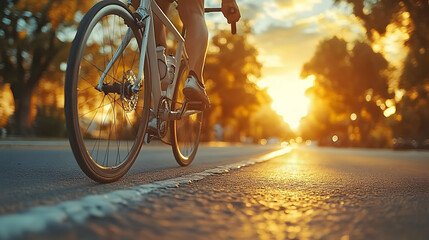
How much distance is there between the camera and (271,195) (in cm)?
242

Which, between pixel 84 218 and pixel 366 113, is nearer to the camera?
pixel 84 218

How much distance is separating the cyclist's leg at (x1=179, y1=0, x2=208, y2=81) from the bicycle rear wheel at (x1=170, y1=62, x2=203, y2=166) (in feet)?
1.52

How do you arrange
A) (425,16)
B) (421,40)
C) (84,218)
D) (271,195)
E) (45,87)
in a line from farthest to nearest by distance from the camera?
(45,87), (421,40), (425,16), (271,195), (84,218)

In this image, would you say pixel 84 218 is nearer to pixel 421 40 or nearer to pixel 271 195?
pixel 271 195

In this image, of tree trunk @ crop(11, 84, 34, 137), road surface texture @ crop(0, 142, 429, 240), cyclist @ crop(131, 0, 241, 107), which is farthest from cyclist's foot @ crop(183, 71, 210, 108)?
tree trunk @ crop(11, 84, 34, 137)

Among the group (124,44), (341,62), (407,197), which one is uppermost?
(341,62)

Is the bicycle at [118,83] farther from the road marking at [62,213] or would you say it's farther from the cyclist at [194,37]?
the road marking at [62,213]

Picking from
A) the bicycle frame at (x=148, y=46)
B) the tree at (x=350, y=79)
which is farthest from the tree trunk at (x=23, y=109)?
the tree at (x=350, y=79)

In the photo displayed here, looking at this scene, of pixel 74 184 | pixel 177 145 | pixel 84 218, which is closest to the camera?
pixel 84 218

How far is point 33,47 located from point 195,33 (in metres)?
18.9

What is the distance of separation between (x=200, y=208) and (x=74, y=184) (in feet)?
3.40

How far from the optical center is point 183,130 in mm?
5066

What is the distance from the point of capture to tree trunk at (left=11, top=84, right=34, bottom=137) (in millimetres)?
23156

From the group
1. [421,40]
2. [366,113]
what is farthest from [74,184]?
[366,113]
